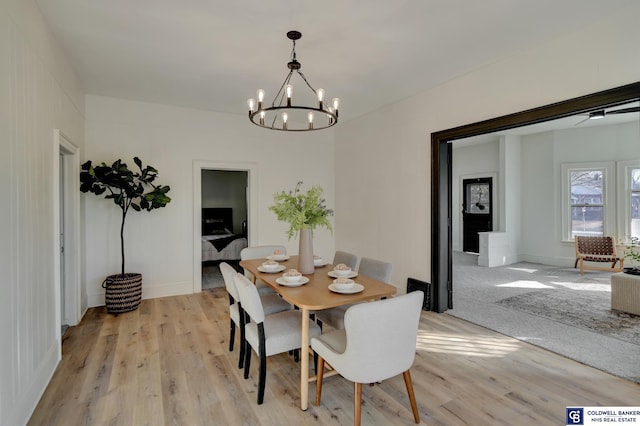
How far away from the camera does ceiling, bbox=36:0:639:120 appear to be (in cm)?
240

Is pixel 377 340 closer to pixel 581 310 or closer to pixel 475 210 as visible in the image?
pixel 581 310

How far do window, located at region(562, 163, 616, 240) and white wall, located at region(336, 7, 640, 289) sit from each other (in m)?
4.73

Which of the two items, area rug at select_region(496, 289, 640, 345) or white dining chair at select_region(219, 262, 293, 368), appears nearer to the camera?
white dining chair at select_region(219, 262, 293, 368)

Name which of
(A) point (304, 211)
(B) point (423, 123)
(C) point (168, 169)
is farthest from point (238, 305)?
(B) point (423, 123)

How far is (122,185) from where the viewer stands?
3990 millimetres

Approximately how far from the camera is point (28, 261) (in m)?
2.17

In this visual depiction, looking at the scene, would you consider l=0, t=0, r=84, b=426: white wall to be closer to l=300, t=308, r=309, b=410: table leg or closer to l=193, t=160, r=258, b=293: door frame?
l=300, t=308, r=309, b=410: table leg

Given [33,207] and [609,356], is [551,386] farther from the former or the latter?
[33,207]

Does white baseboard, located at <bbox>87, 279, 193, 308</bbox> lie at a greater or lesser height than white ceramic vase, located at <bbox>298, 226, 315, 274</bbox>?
lesser

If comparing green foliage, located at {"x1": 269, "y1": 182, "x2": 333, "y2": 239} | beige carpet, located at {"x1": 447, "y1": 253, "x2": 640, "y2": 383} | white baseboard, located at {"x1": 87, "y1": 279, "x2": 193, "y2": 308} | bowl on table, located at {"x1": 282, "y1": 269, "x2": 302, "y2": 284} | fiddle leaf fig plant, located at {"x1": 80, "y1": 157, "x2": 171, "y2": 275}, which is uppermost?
fiddle leaf fig plant, located at {"x1": 80, "y1": 157, "x2": 171, "y2": 275}

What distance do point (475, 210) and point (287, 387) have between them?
7616 mm

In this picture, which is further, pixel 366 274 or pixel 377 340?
pixel 366 274

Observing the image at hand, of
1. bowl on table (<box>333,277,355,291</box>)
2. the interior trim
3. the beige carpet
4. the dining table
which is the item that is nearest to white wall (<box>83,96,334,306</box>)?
the interior trim

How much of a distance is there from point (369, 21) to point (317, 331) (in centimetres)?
246
